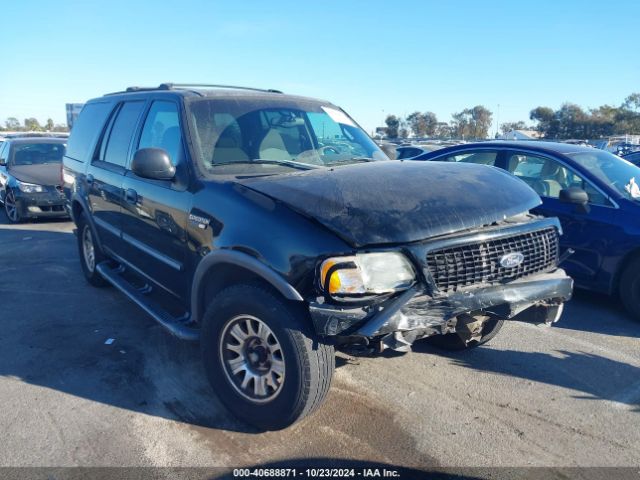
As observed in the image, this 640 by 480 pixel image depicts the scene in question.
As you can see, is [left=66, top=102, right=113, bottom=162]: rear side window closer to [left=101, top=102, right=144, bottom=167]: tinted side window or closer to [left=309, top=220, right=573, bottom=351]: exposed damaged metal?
[left=101, top=102, right=144, bottom=167]: tinted side window

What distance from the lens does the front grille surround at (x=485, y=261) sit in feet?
9.20

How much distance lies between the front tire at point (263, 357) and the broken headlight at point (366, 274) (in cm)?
28

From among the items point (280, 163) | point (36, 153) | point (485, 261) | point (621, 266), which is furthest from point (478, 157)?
point (36, 153)

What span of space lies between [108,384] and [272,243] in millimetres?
1897

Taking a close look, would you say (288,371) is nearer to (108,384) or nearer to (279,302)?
(279,302)

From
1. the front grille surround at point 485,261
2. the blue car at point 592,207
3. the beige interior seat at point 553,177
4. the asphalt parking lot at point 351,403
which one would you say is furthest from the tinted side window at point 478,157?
the front grille surround at point 485,261

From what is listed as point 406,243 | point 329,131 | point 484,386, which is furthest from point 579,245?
point 406,243

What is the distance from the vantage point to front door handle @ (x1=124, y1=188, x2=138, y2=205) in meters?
4.21

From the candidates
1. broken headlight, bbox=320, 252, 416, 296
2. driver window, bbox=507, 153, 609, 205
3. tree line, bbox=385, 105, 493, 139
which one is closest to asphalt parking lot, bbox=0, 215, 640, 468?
broken headlight, bbox=320, 252, 416, 296

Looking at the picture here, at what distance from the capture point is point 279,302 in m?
2.79

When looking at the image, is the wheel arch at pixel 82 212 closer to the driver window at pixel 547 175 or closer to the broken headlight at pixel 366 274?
the broken headlight at pixel 366 274

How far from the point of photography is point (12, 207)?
10547mm

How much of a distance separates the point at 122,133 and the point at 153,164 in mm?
1616

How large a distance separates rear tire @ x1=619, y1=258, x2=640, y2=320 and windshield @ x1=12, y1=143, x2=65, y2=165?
11.2 meters
